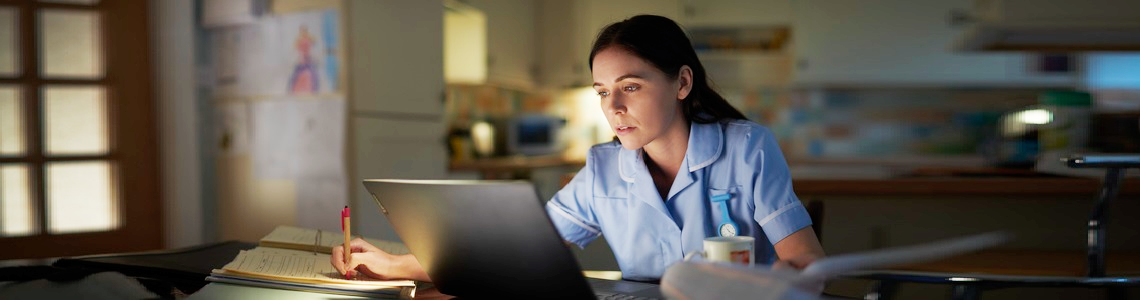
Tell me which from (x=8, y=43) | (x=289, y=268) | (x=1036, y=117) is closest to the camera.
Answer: (x=289, y=268)

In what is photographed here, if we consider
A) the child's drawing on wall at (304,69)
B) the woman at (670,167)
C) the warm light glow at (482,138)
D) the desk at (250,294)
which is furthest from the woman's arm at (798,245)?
the warm light glow at (482,138)

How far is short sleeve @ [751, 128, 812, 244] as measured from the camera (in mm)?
1262

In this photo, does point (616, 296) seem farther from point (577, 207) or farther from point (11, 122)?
point (11, 122)

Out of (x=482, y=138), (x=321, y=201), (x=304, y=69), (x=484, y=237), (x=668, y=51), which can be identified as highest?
(x=304, y=69)

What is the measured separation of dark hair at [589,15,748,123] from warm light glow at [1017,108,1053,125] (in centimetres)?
151

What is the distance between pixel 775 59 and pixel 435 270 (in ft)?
14.9

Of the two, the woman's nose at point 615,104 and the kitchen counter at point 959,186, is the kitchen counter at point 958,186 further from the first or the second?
the woman's nose at point 615,104

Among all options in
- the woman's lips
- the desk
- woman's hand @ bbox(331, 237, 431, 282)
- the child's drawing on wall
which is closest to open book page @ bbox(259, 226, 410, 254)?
woman's hand @ bbox(331, 237, 431, 282)

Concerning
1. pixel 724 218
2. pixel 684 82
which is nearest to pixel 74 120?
pixel 684 82

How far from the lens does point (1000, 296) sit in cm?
217

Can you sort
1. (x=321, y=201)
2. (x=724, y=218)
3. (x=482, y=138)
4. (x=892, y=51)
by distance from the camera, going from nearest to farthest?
(x=724, y=218), (x=321, y=201), (x=482, y=138), (x=892, y=51)

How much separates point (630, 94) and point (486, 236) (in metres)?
0.49

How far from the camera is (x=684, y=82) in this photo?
1.42 m

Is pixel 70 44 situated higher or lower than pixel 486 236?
higher
